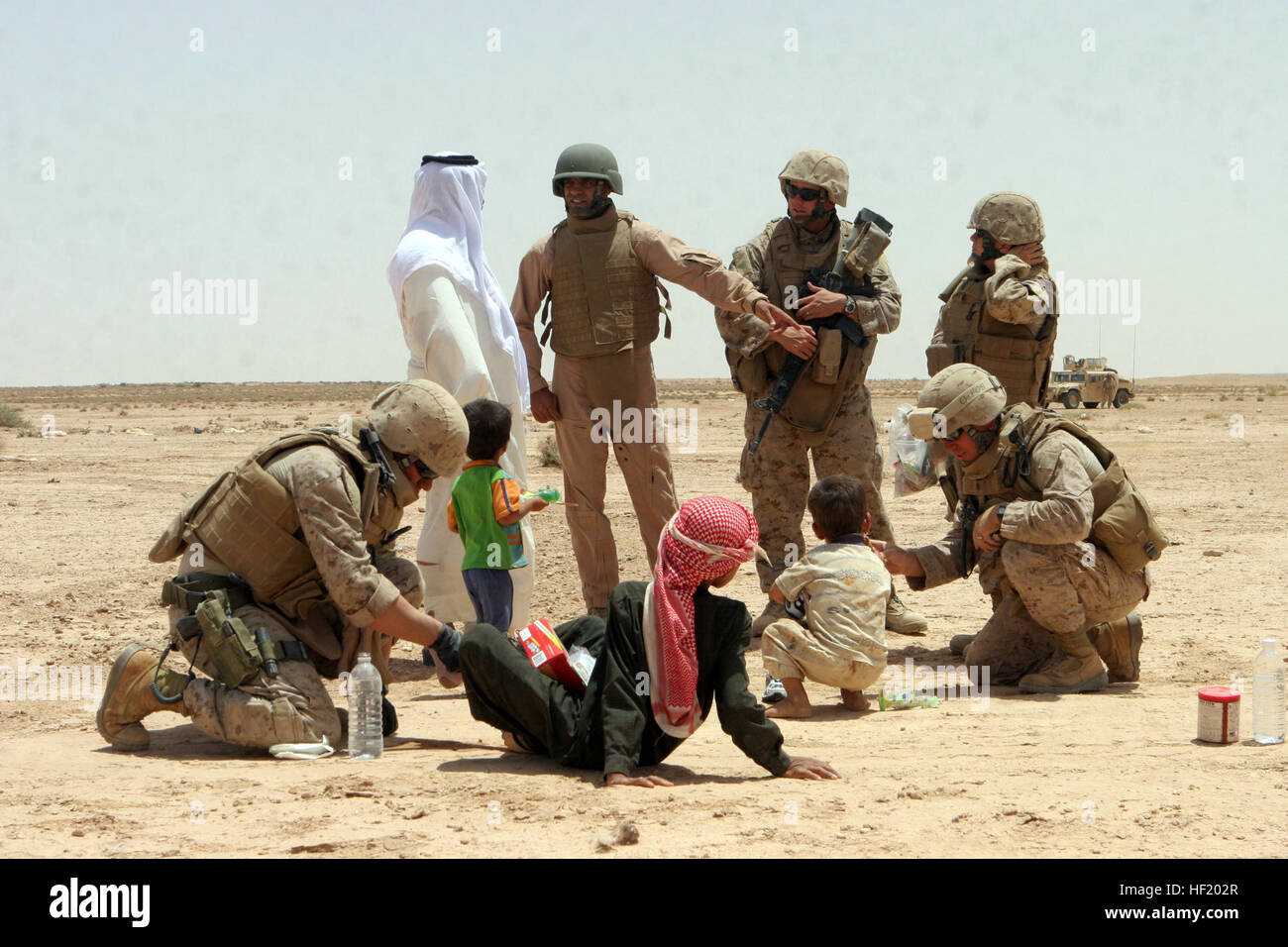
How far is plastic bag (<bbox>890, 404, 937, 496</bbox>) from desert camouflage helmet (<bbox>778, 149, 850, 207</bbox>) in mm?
1352

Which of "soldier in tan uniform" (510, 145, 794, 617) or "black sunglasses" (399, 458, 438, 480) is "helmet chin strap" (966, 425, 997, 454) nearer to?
"soldier in tan uniform" (510, 145, 794, 617)

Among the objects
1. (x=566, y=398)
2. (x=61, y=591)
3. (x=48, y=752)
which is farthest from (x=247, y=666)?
(x=61, y=591)

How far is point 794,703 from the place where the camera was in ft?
19.3

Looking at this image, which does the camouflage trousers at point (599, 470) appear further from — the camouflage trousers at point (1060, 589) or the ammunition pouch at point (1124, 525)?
the ammunition pouch at point (1124, 525)

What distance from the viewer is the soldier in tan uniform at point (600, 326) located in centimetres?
754

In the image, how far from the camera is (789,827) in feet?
13.5

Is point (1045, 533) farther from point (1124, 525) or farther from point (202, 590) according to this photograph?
point (202, 590)

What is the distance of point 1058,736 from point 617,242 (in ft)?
11.9

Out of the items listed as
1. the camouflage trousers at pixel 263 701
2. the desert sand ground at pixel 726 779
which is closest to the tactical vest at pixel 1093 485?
the desert sand ground at pixel 726 779

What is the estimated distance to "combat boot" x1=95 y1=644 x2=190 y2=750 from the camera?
5312mm

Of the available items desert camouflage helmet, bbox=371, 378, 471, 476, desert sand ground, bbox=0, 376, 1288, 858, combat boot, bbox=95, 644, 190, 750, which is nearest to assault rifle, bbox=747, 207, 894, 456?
desert sand ground, bbox=0, 376, 1288, 858

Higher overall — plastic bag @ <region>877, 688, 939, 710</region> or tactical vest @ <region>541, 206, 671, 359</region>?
tactical vest @ <region>541, 206, 671, 359</region>

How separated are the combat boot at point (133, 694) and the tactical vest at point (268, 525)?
1.34 feet

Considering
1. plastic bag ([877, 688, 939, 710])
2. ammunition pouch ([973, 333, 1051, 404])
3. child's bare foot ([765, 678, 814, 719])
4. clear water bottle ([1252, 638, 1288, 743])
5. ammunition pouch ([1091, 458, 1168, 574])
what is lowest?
plastic bag ([877, 688, 939, 710])
